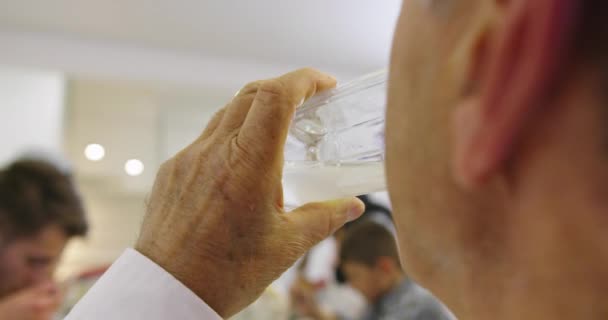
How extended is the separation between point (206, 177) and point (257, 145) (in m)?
0.05

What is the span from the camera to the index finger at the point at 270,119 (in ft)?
1.69

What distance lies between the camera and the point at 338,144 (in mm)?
577

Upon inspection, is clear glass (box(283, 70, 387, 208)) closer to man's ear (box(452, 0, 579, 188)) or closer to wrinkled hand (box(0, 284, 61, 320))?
man's ear (box(452, 0, 579, 188))

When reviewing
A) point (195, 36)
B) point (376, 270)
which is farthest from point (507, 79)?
point (195, 36)

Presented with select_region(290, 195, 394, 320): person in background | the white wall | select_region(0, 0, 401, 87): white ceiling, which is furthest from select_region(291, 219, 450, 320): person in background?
the white wall

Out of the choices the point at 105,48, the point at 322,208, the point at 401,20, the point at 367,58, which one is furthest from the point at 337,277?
the point at 401,20

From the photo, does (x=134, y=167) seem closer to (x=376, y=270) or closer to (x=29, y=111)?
(x=29, y=111)

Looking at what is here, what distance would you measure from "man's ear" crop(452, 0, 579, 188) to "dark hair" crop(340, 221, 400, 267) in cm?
A: 190

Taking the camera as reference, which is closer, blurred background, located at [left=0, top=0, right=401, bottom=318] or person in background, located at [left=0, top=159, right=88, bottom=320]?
person in background, located at [left=0, top=159, right=88, bottom=320]

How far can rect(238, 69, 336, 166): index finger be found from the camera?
516 mm

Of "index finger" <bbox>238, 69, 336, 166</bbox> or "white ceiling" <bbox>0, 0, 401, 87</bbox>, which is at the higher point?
"index finger" <bbox>238, 69, 336, 166</bbox>

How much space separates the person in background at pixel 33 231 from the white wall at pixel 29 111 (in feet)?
3.90

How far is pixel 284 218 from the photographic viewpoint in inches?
21.1

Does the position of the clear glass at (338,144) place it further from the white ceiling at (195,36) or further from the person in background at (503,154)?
the white ceiling at (195,36)
